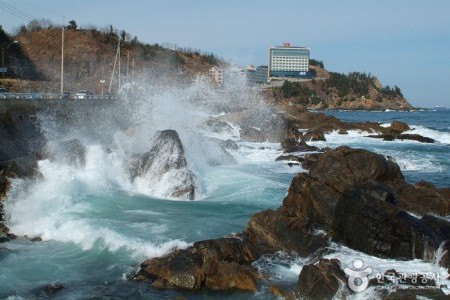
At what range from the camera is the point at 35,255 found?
1134cm

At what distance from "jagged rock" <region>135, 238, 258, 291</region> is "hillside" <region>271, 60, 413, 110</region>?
415ft

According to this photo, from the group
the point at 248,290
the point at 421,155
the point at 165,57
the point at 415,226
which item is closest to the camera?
Result: the point at 248,290

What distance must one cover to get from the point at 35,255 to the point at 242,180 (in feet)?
35.1

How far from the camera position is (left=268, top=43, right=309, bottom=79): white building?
172m

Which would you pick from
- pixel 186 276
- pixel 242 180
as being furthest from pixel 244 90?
pixel 186 276

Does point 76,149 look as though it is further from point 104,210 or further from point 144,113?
point 144,113

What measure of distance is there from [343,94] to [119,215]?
145 m

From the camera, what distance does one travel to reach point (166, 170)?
18.7 metres

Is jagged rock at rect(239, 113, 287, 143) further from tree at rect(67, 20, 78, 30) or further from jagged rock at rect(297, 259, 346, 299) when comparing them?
tree at rect(67, 20, 78, 30)

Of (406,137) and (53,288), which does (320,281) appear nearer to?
(53,288)

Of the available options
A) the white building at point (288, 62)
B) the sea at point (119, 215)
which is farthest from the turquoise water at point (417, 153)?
the white building at point (288, 62)

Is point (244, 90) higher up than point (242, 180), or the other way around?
point (244, 90)

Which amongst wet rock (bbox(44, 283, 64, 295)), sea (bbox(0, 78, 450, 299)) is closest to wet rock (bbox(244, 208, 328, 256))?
sea (bbox(0, 78, 450, 299))

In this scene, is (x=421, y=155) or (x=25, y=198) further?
(x=421, y=155)
